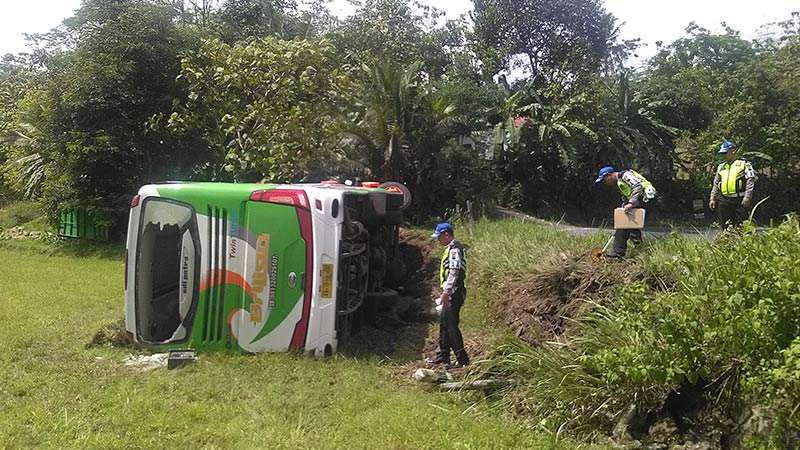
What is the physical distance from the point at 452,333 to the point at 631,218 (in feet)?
8.23

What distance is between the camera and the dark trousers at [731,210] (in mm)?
7531

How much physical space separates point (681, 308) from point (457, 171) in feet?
39.7

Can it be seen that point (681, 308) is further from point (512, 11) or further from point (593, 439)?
point (512, 11)

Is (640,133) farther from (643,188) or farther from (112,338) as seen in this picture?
(112,338)

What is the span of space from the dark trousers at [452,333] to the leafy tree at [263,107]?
8.83 metres

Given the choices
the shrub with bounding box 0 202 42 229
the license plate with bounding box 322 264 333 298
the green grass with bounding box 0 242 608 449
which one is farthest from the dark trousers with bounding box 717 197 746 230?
the shrub with bounding box 0 202 42 229

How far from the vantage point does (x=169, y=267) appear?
23.4 ft

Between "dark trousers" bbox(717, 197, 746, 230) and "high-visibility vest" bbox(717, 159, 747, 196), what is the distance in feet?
0.29

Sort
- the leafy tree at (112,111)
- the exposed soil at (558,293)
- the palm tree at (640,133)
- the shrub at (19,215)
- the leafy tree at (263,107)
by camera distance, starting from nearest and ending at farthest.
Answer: the exposed soil at (558,293) → the leafy tree at (263,107) → the leafy tree at (112,111) → the palm tree at (640,133) → the shrub at (19,215)

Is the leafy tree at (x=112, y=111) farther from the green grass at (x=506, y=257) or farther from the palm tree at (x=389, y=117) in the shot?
the green grass at (x=506, y=257)

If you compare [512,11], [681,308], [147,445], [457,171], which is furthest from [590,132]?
[147,445]

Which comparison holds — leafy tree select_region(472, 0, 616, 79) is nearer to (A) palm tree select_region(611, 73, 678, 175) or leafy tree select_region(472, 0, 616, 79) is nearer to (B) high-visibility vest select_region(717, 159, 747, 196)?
(A) palm tree select_region(611, 73, 678, 175)

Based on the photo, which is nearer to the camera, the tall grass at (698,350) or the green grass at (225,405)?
the tall grass at (698,350)

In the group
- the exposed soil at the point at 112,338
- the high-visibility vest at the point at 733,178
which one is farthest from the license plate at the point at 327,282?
the high-visibility vest at the point at 733,178
